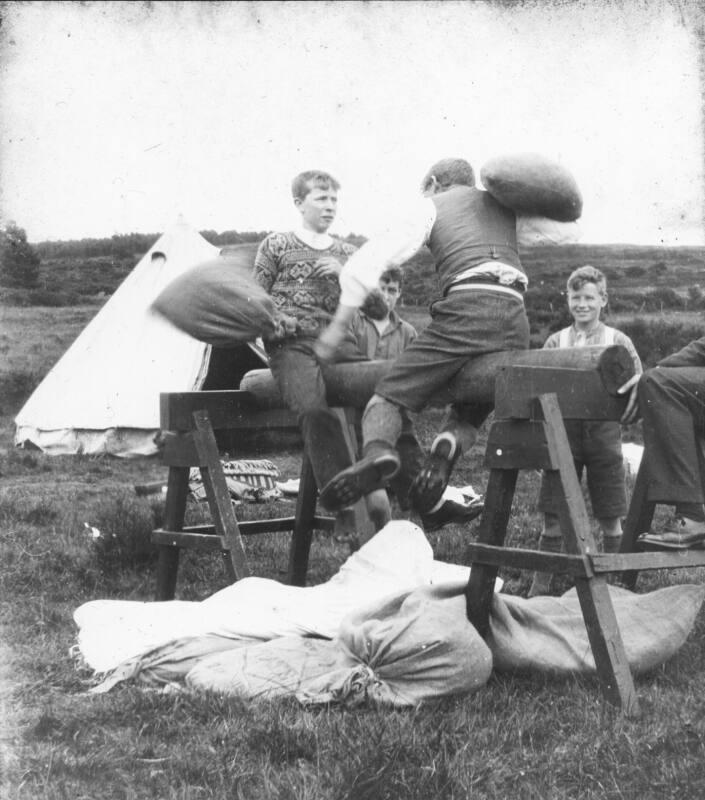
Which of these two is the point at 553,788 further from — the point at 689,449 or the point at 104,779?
the point at 689,449

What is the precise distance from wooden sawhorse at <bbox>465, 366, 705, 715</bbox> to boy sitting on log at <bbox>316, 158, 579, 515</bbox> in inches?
12.5

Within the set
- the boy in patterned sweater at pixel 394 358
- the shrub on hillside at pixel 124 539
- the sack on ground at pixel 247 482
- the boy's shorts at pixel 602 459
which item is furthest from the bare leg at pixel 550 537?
the sack on ground at pixel 247 482

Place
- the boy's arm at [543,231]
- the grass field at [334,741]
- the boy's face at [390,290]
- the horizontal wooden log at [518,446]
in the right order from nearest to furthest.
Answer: the grass field at [334,741]
the horizontal wooden log at [518,446]
the boy's arm at [543,231]
the boy's face at [390,290]

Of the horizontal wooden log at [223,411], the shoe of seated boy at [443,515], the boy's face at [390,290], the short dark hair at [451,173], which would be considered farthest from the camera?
the boy's face at [390,290]

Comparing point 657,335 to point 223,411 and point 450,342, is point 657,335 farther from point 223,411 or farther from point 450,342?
point 450,342

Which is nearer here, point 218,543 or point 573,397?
point 573,397

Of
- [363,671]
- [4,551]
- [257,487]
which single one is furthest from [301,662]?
[257,487]

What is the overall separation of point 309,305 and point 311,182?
0.67 meters

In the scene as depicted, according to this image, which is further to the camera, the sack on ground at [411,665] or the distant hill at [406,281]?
the distant hill at [406,281]

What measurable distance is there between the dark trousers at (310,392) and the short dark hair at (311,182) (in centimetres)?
86

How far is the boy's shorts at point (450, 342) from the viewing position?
4.10 m

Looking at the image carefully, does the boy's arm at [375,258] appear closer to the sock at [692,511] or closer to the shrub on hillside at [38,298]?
the sock at [692,511]

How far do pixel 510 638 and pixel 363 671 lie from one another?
62 cm

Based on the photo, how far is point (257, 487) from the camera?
8.52 meters
